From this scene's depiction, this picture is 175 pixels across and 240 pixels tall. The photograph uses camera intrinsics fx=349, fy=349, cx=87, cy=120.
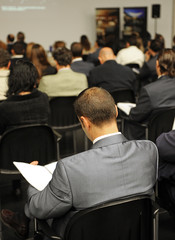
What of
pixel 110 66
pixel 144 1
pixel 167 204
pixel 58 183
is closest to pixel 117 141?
pixel 58 183

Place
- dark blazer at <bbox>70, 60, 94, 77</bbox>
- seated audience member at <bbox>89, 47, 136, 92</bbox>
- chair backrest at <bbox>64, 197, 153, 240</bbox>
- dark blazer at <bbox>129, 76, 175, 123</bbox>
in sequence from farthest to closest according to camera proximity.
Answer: dark blazer at <bbox>70, 60, 94, 77</bbox>
seated audience member at <bbox>89, 47, 136, 92</bbox>
dark blazer at <bbox>129, 76, 175, 123</bbox>
chair backrest at <bbox>64, 197, 153, 240</bbox>

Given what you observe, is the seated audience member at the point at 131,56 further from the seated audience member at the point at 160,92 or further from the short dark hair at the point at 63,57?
the seated audience member at the point at 160,92

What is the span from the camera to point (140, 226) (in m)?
1.69

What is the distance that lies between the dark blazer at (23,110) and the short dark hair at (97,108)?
4.11ft

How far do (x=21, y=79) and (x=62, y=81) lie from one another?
1.27 m

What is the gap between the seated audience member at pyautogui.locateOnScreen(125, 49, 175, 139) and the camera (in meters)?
3.31

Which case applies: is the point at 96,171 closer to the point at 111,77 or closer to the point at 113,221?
the point at 113,221

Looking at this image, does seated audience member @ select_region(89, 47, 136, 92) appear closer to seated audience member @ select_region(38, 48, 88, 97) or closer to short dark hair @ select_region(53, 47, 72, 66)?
seated audience member @ select_region(38, 48, 88, 97)

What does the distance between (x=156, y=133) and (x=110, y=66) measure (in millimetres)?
1584

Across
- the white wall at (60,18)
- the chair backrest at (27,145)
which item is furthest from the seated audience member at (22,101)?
the white wall at (60,18)

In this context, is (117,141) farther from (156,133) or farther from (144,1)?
(144,1)

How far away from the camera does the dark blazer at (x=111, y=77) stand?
4.52 m

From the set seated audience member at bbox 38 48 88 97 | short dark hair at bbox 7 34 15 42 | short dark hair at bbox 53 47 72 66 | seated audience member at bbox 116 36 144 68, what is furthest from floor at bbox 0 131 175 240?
short dark hair at bbox 7 34 15 42

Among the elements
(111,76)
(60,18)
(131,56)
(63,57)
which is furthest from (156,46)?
(60,18)
